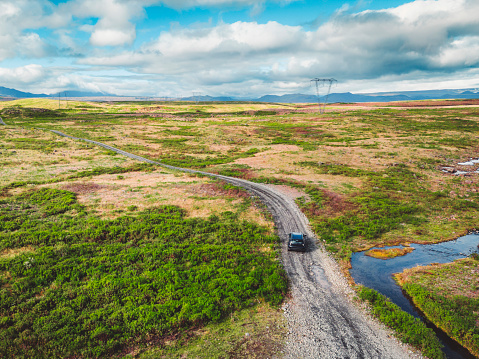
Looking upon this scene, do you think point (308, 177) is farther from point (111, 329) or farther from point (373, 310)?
point (111, 329)

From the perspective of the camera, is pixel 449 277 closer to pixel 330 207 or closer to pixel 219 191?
pixel 330 207

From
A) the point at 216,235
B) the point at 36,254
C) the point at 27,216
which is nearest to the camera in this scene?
the point at 36,254

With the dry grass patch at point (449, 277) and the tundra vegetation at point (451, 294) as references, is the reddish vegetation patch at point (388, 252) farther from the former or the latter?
the tundra vegetation at point (451, 294)

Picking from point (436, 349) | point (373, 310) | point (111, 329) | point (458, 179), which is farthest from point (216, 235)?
point (458, 179)

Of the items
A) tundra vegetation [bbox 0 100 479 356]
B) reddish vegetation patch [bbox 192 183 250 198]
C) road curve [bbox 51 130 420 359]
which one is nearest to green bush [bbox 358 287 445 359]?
road curve [bbox 51 130 420 359]

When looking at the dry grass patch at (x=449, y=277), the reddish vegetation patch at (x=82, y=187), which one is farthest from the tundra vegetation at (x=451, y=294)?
the reddish vegetation patch at (x=82, y=187)

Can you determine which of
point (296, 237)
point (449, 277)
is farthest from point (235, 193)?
point (449, 277)
